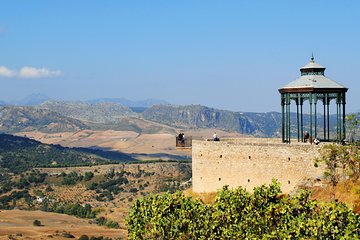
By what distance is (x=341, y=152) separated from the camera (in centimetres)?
2705

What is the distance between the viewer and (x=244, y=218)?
77.4ft

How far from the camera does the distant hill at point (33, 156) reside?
11525 centimetres

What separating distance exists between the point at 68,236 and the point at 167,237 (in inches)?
1399

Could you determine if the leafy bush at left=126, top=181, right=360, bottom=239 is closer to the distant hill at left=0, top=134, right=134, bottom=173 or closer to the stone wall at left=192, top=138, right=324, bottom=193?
the stone wall at left=192, top=138, right=324, bottom=193

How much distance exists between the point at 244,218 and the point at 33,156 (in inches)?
4375

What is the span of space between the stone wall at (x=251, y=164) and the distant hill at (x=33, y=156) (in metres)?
79.8

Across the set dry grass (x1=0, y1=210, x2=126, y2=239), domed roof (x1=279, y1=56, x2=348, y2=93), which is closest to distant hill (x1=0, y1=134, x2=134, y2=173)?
dry grass (x1=0, y1=210, x2=126, y2=239)

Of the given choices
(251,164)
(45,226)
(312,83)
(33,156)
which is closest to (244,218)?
(251,164)

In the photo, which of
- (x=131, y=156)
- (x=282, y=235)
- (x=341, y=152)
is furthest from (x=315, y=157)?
(x=131, y=156)

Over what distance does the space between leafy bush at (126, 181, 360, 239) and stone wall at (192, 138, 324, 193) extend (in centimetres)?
448

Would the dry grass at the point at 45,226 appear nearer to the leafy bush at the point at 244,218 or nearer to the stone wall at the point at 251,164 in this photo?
the stone wall at the point at 251,164

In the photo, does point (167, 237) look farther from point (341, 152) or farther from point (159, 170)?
point (159, 170)

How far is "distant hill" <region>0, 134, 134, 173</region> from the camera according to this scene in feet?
378

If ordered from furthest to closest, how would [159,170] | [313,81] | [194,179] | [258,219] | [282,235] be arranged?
[159,170], [194,179], [313,81], [258,219], [282,235]
